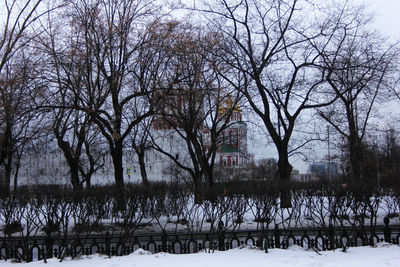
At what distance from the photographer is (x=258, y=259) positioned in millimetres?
8336

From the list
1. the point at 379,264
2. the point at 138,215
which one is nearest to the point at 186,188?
the point at 138,215

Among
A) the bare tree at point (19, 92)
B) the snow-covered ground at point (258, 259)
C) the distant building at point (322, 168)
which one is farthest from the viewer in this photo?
the distant building at point (322, 168)

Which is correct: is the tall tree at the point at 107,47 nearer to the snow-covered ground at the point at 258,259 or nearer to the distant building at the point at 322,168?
the snow-covered ground at the point at 258,259

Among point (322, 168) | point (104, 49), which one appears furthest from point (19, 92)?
point (322, 168)

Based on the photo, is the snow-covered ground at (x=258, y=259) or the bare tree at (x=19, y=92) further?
the bare tree at (x=19, y=92)

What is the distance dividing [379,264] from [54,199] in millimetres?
8367

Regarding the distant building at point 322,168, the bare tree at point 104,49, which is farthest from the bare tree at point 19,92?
the distant building at point 322,168

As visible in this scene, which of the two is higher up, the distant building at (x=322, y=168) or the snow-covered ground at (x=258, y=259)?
the distant building at (x=322, y=168)

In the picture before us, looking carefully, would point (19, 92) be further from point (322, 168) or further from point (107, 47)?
point (322, 168)

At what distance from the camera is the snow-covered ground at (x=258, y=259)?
306 inches

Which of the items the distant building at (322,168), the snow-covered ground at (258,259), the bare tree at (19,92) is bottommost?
the snow-covered ground at (258,259)

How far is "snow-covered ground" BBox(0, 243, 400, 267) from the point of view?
7.78 m

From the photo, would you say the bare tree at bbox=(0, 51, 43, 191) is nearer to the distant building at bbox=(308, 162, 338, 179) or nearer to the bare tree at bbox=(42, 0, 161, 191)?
the bare tree at bbox=(42, 0, 161, 191)

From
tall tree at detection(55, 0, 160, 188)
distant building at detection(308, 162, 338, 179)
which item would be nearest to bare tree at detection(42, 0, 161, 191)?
tall tree at detection(55, 0, 160, 188)
